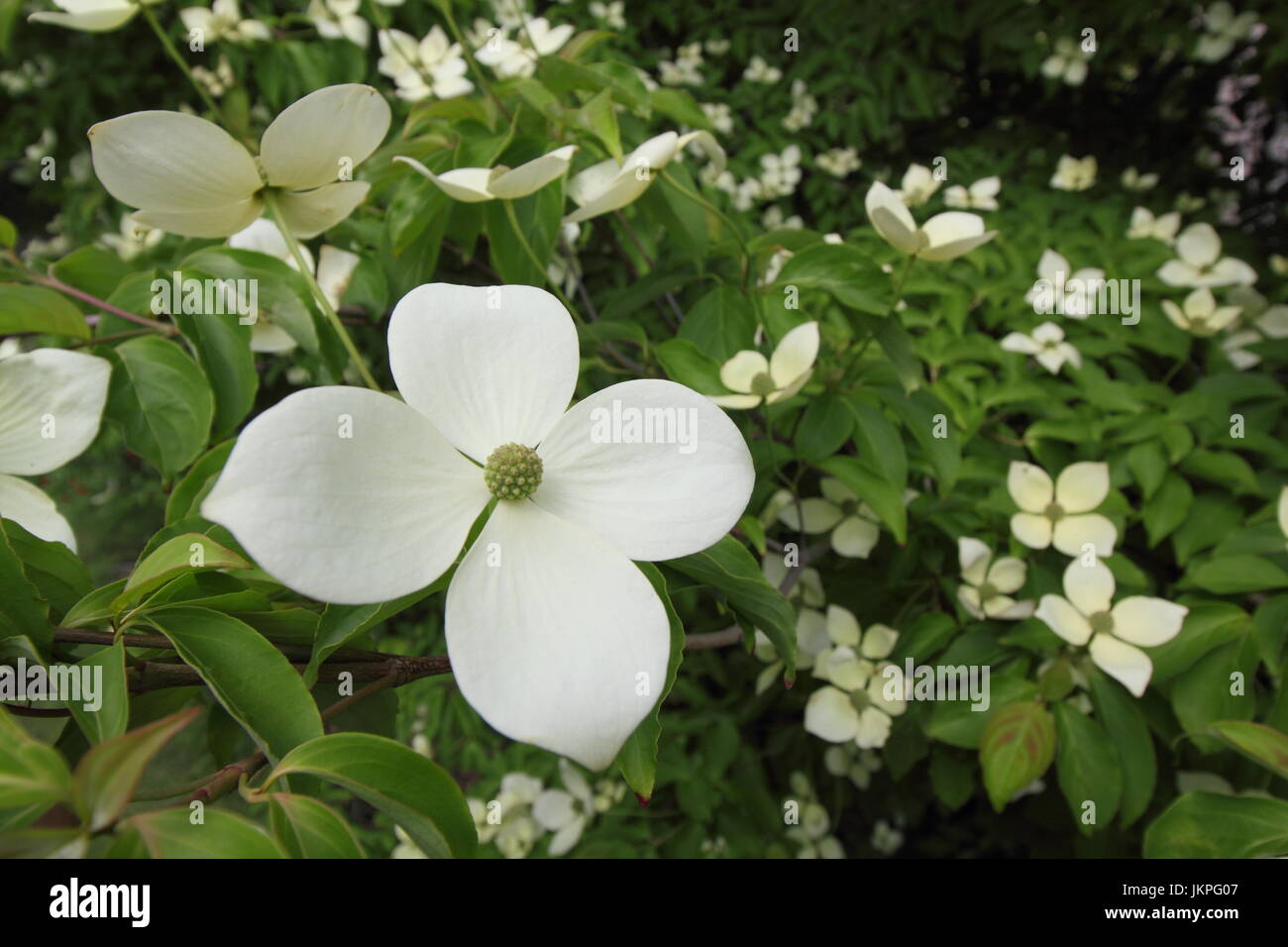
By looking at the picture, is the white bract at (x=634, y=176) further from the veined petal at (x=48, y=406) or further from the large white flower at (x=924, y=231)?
the veined petal at (x=48, y=406)

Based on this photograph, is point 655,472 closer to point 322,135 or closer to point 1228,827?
point 322,135

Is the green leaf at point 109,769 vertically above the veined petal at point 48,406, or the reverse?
the veined petal at point 48,406

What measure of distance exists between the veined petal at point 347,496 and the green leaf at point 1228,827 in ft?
1.78

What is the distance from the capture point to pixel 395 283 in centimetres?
78

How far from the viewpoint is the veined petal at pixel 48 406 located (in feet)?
1.85

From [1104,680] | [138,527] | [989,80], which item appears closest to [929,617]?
[1104,680]

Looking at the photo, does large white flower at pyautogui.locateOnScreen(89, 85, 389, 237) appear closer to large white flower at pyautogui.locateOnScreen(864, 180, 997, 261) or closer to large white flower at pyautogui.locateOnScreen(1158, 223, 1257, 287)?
large white flower at pyautogui.locateOnScreen(864, 180, 997, 261)

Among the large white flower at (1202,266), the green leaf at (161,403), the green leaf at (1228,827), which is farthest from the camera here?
the large white flower at (1202,266)

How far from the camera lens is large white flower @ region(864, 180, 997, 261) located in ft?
2.28

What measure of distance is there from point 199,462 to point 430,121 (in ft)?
1.63

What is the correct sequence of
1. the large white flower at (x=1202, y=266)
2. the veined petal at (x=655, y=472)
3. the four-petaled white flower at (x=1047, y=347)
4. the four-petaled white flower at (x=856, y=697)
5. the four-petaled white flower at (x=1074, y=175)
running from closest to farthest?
the veined petal at (x=655, y=472), the four-petaled white flower at (x=856, y=697), the four-petaled white flower at (x=1047, y=347), the large white flower at (x=1202, y=266), the four-petaled white flower at (x=1074, y=175)

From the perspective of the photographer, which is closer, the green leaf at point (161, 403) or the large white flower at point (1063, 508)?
the green leaf at point (161, 403)

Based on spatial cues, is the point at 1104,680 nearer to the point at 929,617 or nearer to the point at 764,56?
the point at 929,617

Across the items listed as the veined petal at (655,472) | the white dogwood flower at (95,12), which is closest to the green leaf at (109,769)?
the veined petal at (655,472)
